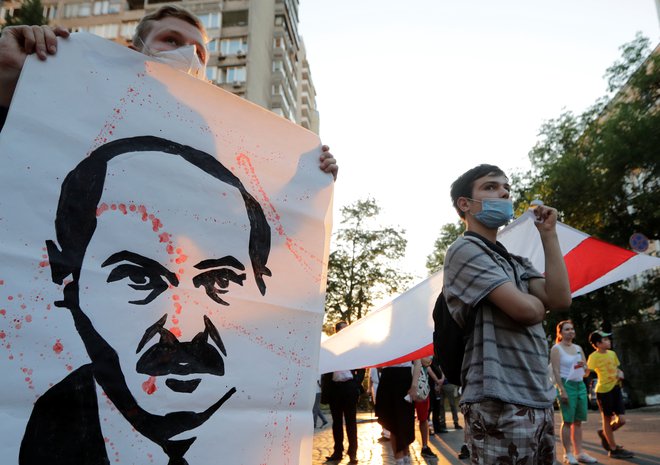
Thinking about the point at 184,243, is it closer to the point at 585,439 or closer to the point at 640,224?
the point at 585,439

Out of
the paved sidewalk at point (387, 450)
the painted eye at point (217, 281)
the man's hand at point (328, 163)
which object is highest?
the man's hand at point (328, 163)

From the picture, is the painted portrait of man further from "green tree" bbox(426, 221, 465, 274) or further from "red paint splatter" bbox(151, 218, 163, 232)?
"green tree" bbox(426, 221, 465, 274)

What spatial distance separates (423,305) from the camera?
3.98 metres

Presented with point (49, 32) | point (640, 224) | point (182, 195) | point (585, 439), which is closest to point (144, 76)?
point (49, 32)

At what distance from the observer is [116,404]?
1.48 meters

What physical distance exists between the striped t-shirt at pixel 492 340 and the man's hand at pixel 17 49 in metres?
1.69

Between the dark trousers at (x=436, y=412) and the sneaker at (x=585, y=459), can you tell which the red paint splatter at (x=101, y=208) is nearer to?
the sneaker at (x=585, y=459)

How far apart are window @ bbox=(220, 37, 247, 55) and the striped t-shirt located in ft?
133

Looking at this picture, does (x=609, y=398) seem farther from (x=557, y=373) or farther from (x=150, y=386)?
(x=150, y=386)

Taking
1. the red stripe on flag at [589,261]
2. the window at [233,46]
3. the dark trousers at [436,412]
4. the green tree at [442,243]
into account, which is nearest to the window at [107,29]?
the window at [233,46]

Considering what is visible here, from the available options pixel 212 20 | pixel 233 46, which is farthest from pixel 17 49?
pixel 212 20

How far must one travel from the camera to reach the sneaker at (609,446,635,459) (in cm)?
686

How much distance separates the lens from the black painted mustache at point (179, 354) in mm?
1554

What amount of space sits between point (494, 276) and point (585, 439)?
8957 mm
